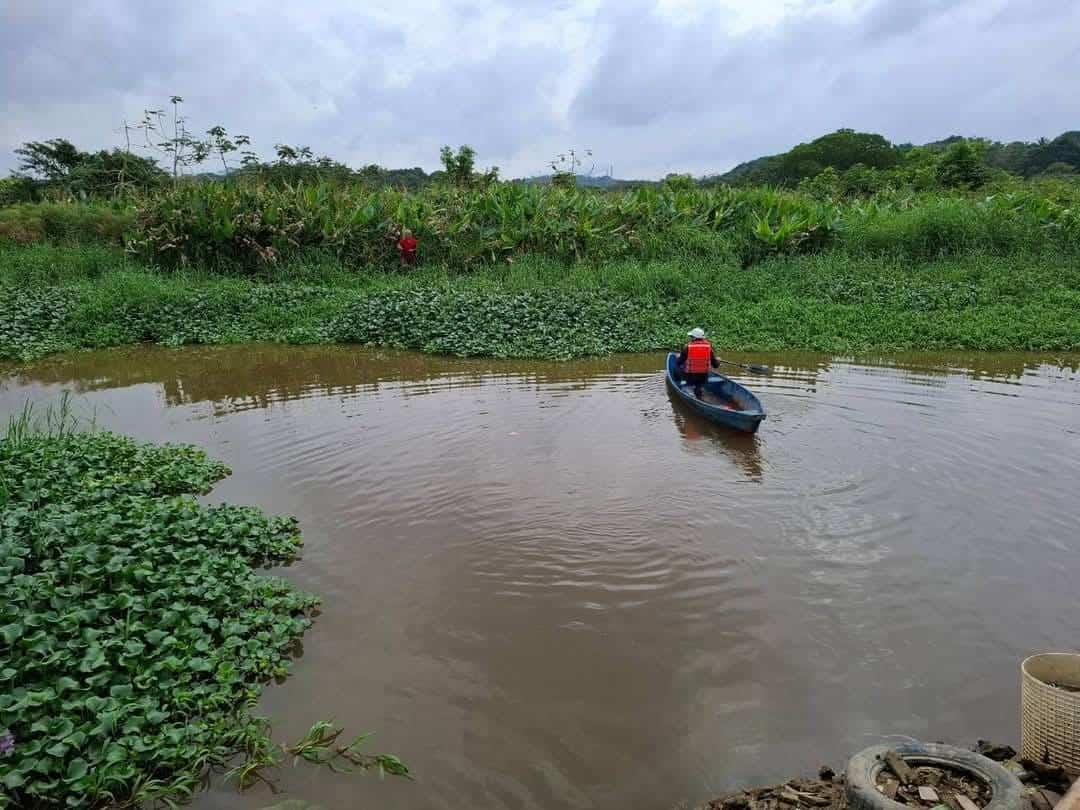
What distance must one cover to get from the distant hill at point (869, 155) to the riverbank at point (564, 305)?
88.1 ft

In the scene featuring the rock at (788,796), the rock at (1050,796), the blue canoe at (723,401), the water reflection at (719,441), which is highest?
the blue canoe at (723,401)

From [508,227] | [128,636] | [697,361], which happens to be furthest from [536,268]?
[128,636]

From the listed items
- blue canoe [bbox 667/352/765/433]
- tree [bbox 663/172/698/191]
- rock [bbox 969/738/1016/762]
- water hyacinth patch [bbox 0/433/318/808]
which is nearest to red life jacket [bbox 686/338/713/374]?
blue canoe [bbox 667/352/765/433]

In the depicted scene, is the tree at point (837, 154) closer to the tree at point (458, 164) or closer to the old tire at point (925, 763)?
the tree at point (458, 164)

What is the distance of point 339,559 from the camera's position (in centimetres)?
617

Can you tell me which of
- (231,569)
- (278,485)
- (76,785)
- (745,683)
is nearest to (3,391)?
(278,485)

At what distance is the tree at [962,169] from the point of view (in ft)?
94.3

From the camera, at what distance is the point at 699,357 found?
34.0 ft

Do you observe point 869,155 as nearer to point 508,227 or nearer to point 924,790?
point 508,227

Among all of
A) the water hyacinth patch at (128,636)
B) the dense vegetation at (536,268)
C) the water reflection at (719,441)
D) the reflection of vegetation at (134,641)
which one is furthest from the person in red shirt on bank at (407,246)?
the reflection of vegetation at (134,641)

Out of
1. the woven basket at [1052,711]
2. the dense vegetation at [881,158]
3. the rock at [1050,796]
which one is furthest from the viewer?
the dense vegetation at [881,158]

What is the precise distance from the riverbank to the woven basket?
1107 centimetres

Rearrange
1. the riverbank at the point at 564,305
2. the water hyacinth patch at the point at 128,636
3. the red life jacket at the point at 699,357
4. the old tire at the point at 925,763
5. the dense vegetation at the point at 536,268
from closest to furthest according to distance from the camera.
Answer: the old tire at the point at 925,763
the water hyacinth patch at the point at 128,636
the red life jacket at the point at 699,357
the riverbank at the point at 564,305
the dense vegetation at the point at 536,268

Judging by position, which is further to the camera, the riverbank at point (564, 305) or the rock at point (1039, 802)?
the riverbank at point (564, 305)
